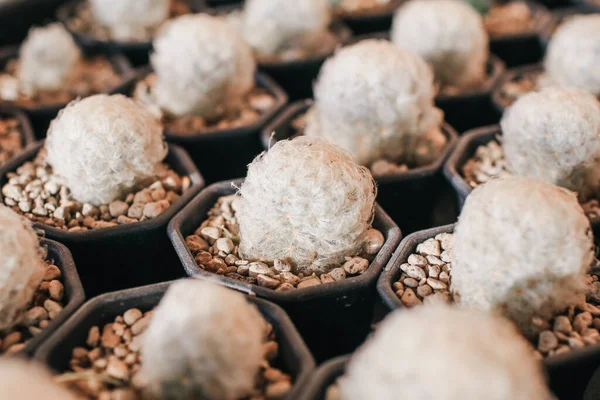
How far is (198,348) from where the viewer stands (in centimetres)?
91

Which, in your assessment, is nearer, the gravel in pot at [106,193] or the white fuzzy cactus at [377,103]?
the gravel in pot at [106,193]

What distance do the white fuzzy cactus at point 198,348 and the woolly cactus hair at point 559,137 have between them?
0.78 meters

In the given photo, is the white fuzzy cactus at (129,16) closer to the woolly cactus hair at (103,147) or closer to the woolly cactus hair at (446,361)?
the woolly cactus hair at (103,147)

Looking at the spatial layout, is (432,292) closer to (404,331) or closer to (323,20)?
(404,331)

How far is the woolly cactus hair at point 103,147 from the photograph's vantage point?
1.31 metres

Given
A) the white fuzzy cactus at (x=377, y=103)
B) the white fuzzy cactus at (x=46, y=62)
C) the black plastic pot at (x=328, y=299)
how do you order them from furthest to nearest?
1. the white fuzzy cactus at (x=46, y=62)
2. the white fuzzy cactus at (x=377, y=103)
3. the black plastic pot at (x=328, y=299)

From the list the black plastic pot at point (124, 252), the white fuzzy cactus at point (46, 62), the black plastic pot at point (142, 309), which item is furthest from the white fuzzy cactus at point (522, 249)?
the white fuzzy cactus at point (46, 62)

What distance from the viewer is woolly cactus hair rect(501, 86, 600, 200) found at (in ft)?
4.36

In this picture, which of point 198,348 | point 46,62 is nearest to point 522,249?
point 198,348

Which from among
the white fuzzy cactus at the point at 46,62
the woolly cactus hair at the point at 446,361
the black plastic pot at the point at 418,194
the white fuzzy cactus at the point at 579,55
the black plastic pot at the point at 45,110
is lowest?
the black plastic pot at the point at 418,194

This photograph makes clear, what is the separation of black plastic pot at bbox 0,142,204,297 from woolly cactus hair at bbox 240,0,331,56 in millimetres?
702

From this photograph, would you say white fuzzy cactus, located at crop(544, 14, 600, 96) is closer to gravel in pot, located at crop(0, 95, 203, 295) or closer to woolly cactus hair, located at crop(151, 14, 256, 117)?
woolly cactus hair, located at crop(151, 14, 256, 117)

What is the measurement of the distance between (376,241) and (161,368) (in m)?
0.53

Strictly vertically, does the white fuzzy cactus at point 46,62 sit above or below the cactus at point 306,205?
above
